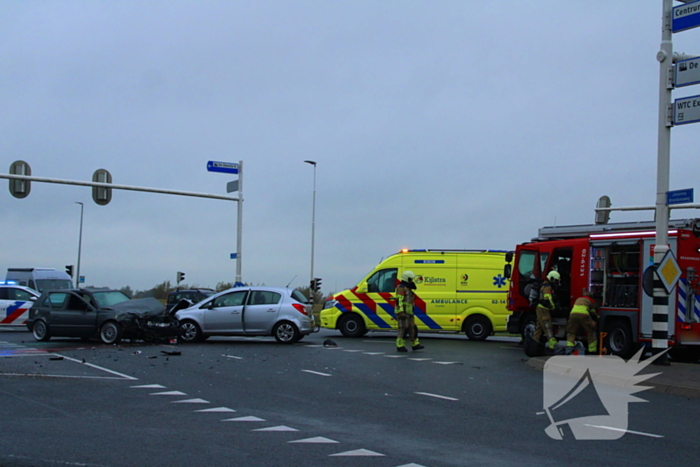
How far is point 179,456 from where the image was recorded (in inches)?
270

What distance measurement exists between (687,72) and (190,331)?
1385 cm

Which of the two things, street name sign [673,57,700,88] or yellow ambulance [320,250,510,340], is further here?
yellow ambulance [320,250,510,340]

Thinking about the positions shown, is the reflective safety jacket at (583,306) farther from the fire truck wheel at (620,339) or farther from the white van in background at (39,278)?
the white van in background at (39,278)

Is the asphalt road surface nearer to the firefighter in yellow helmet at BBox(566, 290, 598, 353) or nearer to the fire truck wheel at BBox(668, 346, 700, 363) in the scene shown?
the firefighter in yellow helmet at BBox(566, 290, 598, 353)

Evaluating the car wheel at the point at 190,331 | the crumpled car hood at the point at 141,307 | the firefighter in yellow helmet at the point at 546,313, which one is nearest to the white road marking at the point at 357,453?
the firefighter in yellow helmet at the point at 546,313

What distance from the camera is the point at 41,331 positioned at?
69.5 feet

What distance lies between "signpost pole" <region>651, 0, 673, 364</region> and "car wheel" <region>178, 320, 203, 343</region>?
11757mm

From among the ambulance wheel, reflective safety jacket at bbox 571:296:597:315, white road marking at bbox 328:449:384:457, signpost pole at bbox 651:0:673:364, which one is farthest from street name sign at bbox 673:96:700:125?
the ambulance wheel

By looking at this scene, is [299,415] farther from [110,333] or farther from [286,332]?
[110,333]

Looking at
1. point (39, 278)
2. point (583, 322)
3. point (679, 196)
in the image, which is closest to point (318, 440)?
point (583, 322)

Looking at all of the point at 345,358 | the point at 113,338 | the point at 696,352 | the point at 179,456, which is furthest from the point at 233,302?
the point at 179,456

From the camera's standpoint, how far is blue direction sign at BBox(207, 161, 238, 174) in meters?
29.1

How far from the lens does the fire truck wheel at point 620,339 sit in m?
16.6

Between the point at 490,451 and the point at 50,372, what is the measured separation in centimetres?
917
